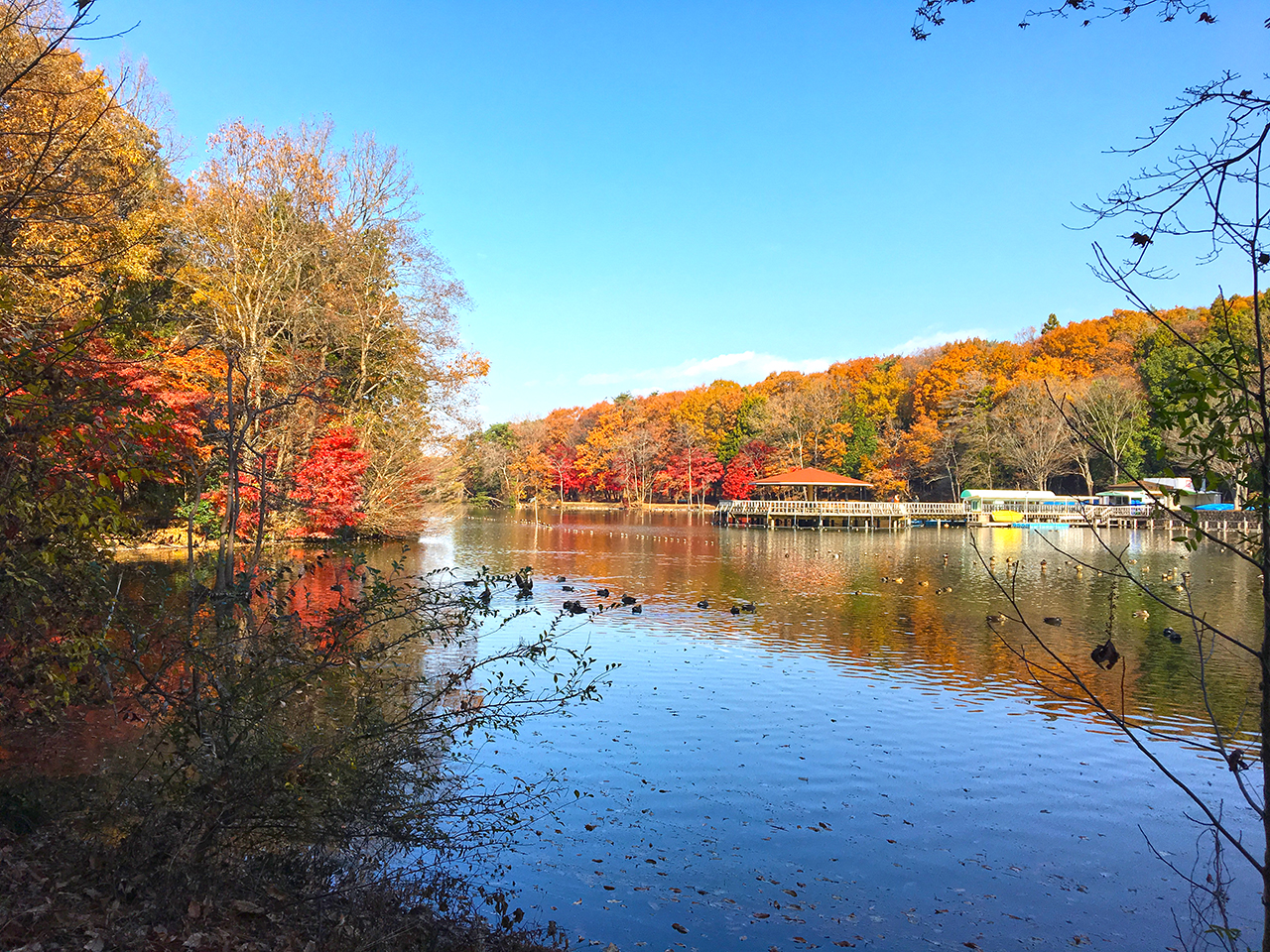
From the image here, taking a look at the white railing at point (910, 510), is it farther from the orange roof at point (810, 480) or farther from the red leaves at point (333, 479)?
the red leaves at point (333, 479)

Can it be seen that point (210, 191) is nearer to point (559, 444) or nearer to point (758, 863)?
point (758, 863)

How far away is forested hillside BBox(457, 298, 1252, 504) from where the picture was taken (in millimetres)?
56531

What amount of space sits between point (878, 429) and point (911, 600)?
163 feet

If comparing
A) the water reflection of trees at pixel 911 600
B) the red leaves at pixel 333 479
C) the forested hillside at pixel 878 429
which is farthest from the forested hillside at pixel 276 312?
the forested hillside at pixel 878 429

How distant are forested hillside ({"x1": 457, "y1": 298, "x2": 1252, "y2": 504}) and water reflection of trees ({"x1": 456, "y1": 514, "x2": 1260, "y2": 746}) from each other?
50.7 ft

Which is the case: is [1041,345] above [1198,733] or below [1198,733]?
above

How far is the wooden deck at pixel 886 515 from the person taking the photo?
170 ft

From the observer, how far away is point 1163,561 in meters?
30.7

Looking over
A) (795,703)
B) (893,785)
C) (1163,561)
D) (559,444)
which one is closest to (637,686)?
(795,703)

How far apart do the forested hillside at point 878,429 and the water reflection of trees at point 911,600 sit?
15.4 m

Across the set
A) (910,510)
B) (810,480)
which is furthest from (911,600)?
(910,510)

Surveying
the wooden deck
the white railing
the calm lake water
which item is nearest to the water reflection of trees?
the calm lake water

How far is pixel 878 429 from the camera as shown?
68375mm

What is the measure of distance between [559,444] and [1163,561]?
58.3 metres
